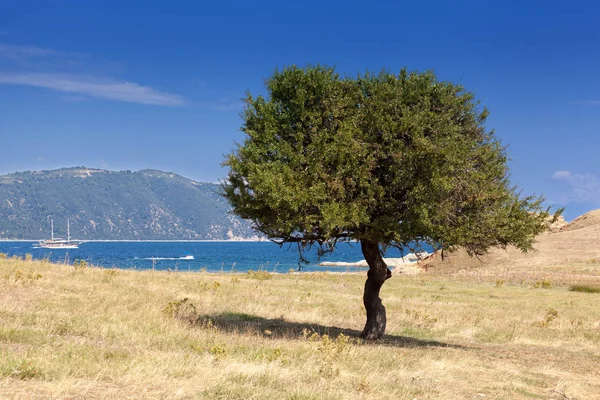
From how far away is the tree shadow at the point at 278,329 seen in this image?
23.2m

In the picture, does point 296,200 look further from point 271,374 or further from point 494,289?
point 494,289

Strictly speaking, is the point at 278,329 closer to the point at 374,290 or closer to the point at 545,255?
the point at 374,290

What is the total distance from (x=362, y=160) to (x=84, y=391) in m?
13.5

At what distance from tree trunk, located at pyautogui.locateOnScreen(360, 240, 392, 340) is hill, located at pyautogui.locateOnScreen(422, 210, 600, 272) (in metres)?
47.5

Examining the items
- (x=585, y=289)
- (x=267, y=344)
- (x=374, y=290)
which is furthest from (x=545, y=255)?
(x=267, y=344)

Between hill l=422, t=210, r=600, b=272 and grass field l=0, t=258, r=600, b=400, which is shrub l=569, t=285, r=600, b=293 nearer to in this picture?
grass field l=0, t=258, r=600, b=400

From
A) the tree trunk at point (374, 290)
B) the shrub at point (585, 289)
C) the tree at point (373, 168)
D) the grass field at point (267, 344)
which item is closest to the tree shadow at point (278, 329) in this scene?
the grass field at point (267, 344)

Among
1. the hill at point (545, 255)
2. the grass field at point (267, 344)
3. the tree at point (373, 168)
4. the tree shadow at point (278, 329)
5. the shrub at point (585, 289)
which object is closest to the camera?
the grass field at point (267, 344)

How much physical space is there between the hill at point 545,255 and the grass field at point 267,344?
33085 mm

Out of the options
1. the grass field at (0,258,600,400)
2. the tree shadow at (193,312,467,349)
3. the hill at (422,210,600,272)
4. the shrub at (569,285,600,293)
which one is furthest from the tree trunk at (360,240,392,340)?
the hill at (422,210,600,272)

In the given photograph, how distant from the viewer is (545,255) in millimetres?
79812

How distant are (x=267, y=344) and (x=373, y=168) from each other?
25.0 ft

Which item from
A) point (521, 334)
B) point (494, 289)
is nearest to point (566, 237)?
point (494, 289)

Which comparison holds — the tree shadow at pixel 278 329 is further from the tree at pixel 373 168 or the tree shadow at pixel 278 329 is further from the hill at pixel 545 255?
the hill at pixel 545 255
